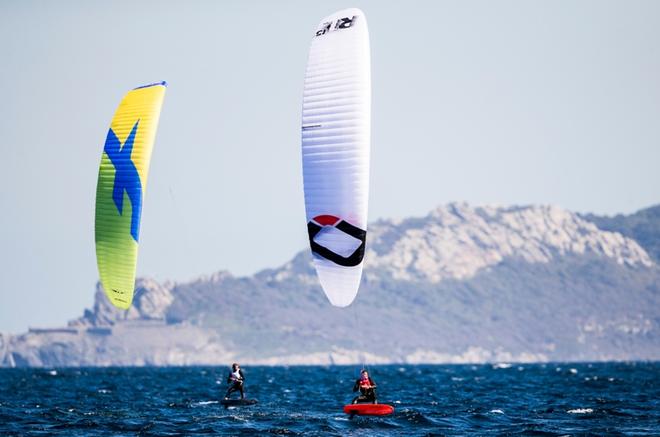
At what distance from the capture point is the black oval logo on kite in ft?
150

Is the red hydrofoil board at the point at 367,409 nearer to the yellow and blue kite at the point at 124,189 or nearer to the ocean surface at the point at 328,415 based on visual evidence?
the ocean surface at the point at 328,415

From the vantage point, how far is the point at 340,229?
4584cm

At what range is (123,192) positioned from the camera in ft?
185

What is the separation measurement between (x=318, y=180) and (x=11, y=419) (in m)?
20.2

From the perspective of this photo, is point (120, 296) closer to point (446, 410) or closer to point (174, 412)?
point (174, 412)

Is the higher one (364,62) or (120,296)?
(364,62)

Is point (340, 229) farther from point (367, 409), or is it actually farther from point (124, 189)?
point (124, 189)

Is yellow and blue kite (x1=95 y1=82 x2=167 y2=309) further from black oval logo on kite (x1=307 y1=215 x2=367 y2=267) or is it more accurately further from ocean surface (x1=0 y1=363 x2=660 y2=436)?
black oval logo on kite (x1=307 y1=215 x2=367 y2=267)

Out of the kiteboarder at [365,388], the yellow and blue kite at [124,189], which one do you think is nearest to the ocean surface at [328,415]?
the kiteboarder at [365,388]

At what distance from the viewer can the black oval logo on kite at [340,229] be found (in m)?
45.8

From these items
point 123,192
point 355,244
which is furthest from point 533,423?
point 123,192

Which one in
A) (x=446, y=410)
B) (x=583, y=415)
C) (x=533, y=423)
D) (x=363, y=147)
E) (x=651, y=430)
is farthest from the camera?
(x=446, y=410)

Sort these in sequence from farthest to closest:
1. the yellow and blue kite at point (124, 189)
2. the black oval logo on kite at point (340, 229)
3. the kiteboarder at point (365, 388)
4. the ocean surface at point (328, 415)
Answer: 1. the yellow and blue kite at point (124, 189)
2. the kiteboarder at point (365, 388)
3. the ocean surface at point (328, 415)
4. the black oval logo on kite at point (340, 229)

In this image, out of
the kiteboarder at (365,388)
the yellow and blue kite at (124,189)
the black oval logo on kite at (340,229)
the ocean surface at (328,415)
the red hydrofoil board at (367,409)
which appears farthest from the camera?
the yellow and blue kite at (124,189)
